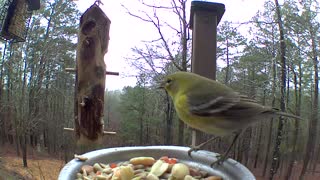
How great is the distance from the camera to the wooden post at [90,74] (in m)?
2.38

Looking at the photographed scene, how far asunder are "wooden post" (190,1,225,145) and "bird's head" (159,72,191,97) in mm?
349

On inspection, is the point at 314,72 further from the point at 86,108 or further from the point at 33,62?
the point at 33,62

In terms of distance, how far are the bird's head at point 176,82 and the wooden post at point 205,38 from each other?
0.35m

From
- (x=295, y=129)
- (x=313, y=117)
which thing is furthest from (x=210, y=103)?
(x=295, y=129)

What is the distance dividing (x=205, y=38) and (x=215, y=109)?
634mm

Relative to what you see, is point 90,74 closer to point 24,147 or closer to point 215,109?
point 215,109

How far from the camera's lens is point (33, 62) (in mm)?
9562

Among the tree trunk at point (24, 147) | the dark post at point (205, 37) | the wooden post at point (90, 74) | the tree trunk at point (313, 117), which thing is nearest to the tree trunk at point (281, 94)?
the tree trunk at point (313, 117)

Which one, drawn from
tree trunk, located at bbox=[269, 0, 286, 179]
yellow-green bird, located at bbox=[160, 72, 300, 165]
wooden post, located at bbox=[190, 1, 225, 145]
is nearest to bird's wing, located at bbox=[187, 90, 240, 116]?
yellow-green bird, located at bbox=[160, 72, 300, 165]

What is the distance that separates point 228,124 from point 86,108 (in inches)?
54.7

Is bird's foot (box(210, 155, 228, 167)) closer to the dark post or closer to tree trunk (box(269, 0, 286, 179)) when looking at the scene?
the dark post

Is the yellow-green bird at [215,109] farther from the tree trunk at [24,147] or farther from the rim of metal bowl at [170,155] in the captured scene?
the tree trunk at [24,147]

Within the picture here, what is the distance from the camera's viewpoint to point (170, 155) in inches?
56.9

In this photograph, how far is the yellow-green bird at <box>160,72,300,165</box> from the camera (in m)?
1.23
